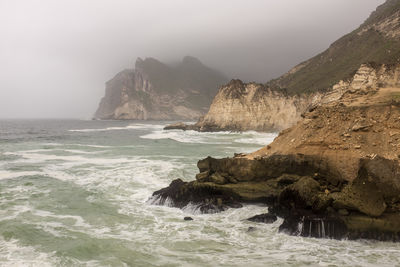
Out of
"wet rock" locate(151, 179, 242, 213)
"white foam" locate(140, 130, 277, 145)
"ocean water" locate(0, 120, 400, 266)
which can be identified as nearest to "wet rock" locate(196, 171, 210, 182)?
"wet rock" locate(151, 179, 242, 213)

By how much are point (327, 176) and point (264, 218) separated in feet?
12.0

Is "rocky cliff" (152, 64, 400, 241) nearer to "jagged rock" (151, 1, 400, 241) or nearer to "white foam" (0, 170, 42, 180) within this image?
"jagged rock" (151, 1, 400, 241)

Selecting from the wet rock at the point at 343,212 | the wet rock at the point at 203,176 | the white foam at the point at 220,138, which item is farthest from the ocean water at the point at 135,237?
the white foam at the point at 220,138

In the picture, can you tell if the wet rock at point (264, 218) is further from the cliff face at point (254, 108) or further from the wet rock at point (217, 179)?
the cliff face at point (254, 108)

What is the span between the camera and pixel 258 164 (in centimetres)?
1466

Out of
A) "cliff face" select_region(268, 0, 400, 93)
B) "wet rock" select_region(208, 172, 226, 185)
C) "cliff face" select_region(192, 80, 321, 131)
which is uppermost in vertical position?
"cliff face" select_region(268, 0, 400, 93)

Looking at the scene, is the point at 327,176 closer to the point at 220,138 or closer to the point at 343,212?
the point at 343,212

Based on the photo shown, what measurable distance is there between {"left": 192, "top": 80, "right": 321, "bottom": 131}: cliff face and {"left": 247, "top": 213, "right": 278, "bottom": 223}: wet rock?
204ft

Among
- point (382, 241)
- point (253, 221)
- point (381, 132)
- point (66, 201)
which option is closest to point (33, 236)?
point (66, 201)

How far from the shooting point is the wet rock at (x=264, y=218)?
11828 mm

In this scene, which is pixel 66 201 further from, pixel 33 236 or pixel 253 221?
pixel 253 221

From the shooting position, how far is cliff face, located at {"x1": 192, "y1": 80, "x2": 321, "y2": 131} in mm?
73250

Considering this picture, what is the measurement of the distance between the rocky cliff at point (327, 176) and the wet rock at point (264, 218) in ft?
1.37

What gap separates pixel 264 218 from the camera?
469 inches
